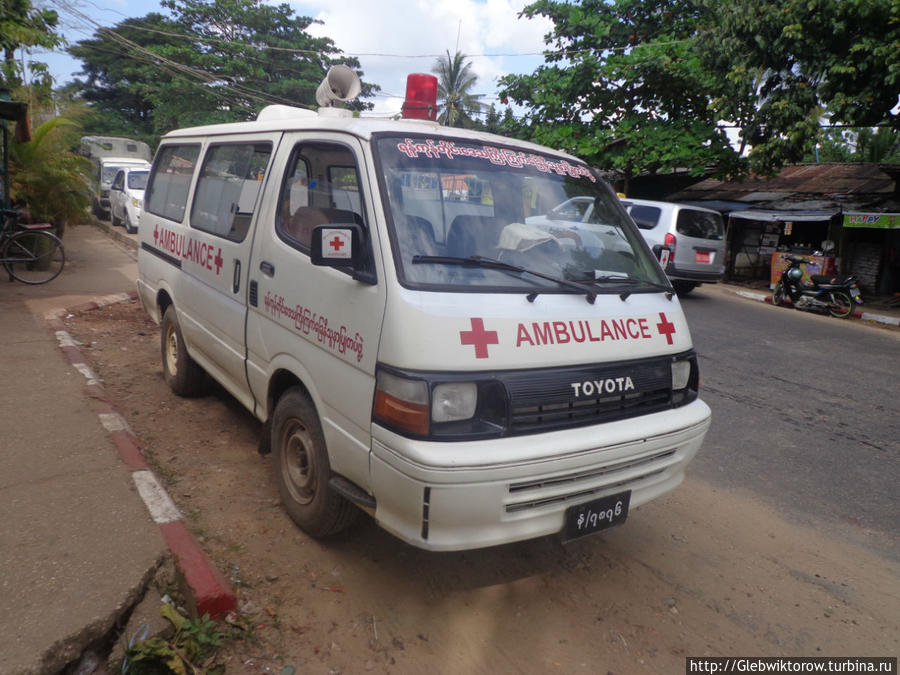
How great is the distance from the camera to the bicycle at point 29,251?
882cm

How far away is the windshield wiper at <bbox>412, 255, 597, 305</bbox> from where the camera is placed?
105 inches

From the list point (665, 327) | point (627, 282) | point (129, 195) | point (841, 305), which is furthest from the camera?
point (129, 195)

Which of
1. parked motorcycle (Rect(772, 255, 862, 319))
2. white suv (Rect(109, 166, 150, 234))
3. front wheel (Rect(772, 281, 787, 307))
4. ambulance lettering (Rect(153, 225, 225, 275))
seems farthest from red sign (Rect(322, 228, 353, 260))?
white suv (Rect(109, 166, 150, 234))

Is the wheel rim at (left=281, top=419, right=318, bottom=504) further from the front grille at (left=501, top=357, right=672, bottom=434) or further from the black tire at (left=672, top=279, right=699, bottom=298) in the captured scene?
the black tire at (left=672, top=279, right=699, bottom=298)

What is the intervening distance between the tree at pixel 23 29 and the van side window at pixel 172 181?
3960mm

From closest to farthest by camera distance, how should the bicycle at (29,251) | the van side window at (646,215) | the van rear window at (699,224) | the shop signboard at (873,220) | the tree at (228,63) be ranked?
the bicycle at (29,251) → the van rear window at (699,224) → the van side window at (646,215) → the shop signboard at (873,220) → the tree at (228,63)

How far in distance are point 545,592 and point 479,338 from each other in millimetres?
1310

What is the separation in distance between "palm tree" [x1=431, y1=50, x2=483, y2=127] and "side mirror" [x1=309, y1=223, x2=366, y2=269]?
121ft

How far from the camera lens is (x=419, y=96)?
14.6 ft

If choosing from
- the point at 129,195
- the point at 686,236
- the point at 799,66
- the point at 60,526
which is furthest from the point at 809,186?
the point at 60,526

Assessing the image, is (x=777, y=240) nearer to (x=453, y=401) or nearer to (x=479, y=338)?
(x=479, y=338)

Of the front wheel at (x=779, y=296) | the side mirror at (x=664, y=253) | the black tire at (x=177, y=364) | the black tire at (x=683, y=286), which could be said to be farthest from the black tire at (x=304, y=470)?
the front wheel at (x=779, y=296)

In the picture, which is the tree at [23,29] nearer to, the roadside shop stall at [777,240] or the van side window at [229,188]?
the van side window at [229,188]

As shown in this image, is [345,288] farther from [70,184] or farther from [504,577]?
[70,184]
